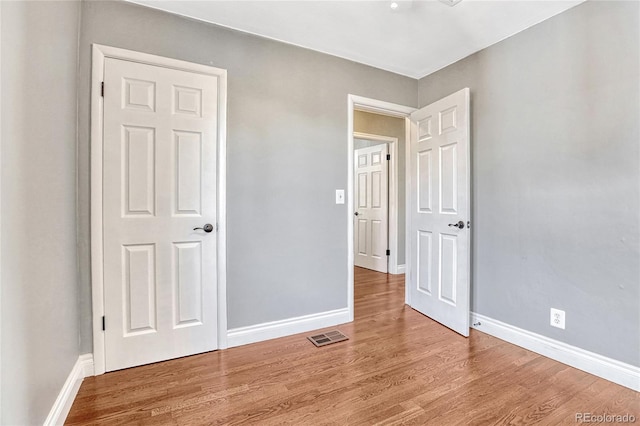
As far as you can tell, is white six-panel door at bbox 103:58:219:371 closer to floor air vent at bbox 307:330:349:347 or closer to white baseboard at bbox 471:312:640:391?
floor air vent at bbox 307:330:349:347

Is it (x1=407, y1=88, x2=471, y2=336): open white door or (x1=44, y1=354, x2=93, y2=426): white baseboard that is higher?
(x1=407, y1=88, x2=471, y2=336): open white door

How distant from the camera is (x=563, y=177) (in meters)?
2.03

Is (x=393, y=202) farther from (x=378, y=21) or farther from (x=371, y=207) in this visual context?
(x=378, y=21)

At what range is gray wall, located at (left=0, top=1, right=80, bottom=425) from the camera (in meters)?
1.03

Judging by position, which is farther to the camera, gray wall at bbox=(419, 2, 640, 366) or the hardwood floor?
gray wall at bbox=(419, 2, 640, 366)

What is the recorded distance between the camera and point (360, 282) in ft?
13.6

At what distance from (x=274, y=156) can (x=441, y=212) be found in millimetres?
1539

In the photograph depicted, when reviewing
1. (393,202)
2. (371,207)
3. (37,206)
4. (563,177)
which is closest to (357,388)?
(37,206)

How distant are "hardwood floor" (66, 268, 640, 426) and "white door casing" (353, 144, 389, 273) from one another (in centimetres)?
247

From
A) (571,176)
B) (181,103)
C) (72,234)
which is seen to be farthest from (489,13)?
(72,234)

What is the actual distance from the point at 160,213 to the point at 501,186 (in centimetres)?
257

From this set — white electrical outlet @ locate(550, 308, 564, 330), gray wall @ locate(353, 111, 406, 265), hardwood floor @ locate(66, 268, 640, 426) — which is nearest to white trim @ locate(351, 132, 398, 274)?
gray wall @ locate(353, 111, 406, 265)

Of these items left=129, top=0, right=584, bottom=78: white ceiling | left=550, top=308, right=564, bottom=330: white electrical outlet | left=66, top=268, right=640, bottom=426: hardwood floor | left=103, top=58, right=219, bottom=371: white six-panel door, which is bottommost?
left=66, top=268, right=640, bottom=426: hardwood floor

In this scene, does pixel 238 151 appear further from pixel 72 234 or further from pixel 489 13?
pixel 489 13
